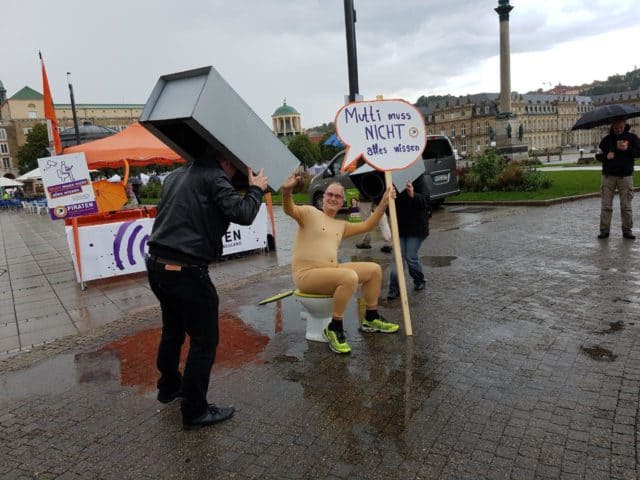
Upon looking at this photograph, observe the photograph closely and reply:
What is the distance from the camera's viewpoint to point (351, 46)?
348 inches

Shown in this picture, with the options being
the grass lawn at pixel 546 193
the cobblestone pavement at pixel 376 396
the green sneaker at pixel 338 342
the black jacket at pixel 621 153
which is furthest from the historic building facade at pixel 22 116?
the green sneaker at pixel 338 342

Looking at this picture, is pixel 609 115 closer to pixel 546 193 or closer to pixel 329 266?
pixel 329 266

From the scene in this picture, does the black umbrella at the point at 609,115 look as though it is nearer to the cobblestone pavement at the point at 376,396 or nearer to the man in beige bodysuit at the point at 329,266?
the cobblestone pavement at the point at 376,396

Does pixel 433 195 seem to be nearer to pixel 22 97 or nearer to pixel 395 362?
pixel 395 362

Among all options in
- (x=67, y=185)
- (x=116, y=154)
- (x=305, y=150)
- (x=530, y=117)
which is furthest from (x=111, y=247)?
(x=530, y=117)

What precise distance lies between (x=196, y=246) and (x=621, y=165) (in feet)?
25.9

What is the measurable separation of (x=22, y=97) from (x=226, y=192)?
432ft

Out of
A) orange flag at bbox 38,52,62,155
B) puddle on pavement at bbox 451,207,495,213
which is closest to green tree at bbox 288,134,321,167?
puddle on pavement at bbox 451,207,495,213

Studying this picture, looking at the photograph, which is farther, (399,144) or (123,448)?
(399,144)

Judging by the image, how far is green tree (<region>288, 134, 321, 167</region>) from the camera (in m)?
85.5

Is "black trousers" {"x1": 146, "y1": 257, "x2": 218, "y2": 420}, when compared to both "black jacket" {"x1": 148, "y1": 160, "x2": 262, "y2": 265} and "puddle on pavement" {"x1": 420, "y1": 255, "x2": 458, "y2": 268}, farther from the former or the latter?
"puddle on pavement" {"x1": 420, "y1": 255, "x2": 458, "y2": 268}

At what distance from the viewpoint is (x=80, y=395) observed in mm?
3980

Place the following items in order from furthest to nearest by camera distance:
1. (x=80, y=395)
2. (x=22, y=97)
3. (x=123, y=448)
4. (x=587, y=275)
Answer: (x=22, y=97) → (x=587, y=275) → (x=80, y=395) → (x=123, y=448)

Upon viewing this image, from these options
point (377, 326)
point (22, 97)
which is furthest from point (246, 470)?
point (22, 97)
